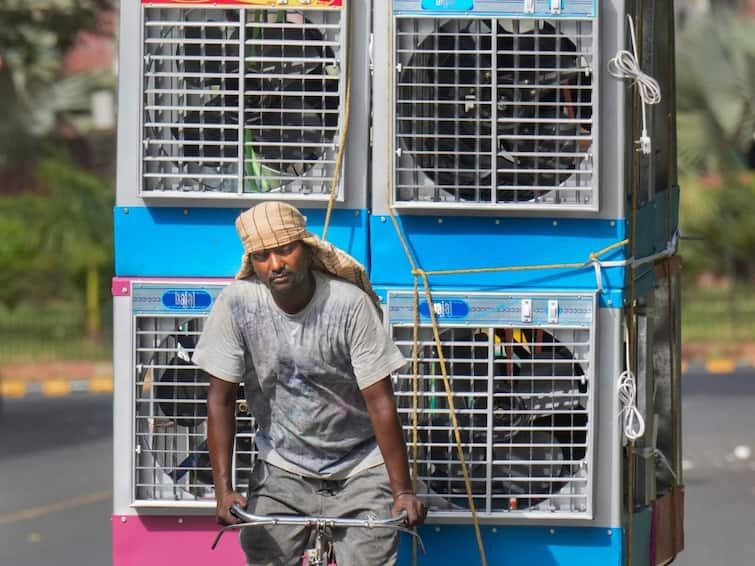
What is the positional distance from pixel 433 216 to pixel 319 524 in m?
1.17

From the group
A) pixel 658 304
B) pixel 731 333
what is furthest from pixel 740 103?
pixel 658 304

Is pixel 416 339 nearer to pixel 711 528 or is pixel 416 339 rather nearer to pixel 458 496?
pixel 458 496

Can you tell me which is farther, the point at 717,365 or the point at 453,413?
the point at 717,365

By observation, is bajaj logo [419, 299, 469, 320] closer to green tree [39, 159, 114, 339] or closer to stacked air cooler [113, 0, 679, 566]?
stacked air cooler [113, 0, 679, 566]

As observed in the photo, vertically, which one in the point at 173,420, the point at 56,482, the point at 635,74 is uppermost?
the point at 635,74

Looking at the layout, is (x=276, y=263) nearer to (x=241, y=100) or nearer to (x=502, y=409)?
(x=241, y=100)

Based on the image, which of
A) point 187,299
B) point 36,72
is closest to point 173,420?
point 187,299

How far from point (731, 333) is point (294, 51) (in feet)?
58.4

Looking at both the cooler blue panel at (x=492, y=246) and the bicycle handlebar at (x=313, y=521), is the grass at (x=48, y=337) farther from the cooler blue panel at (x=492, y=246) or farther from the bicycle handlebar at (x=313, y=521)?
the bicycle handlebar at (x=313, y=521)

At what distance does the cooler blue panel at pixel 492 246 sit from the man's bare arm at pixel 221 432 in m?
0.78

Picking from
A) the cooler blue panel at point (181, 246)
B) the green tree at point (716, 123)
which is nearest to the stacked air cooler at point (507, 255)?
the cooler blue panel at point (181, 246)

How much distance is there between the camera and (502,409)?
511 centimetres

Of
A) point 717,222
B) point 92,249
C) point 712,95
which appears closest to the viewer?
point 92,249

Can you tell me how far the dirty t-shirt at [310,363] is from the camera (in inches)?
176
